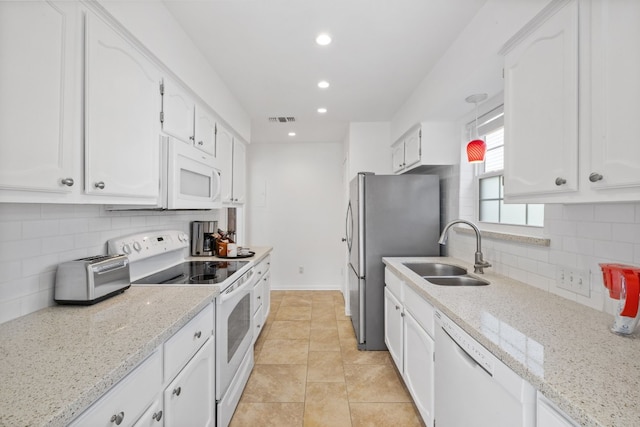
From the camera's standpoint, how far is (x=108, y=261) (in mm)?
1305

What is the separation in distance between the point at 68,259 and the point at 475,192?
110 inches

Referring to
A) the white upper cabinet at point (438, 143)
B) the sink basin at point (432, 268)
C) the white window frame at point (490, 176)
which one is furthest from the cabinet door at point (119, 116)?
the white window frame at point (490, 176)

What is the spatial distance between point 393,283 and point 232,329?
1246 mm

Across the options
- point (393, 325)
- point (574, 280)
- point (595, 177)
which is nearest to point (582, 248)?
point (574, 280)

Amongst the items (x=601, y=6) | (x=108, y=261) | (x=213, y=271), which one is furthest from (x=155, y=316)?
(x=601, y=6)

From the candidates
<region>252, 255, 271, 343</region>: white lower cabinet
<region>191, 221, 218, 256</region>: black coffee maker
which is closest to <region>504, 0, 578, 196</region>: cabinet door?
<region>252, 255, 271, 343</region>: white lower cabinet

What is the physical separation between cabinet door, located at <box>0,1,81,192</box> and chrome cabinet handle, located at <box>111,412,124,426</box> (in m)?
0.71

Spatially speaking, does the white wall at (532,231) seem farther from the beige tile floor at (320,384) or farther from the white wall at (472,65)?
the beige tile floor at (320,384)

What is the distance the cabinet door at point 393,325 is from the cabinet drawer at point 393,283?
44 mm

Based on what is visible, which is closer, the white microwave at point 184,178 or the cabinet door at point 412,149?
the white microwave at point 184,178

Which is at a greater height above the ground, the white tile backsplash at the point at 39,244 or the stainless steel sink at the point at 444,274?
the white tile backsplash at the point at 39,244

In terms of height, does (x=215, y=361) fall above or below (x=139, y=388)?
below

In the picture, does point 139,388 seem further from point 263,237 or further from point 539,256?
point 263,237

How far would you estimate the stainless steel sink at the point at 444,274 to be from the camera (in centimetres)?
191
